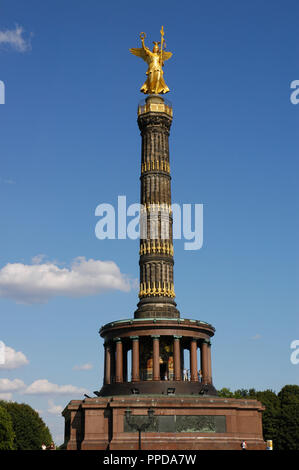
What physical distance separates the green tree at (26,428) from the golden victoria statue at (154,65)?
53144 mm

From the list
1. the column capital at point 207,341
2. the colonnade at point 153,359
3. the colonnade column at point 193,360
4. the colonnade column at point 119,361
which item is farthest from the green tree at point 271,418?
the colonnade column at point 119,361

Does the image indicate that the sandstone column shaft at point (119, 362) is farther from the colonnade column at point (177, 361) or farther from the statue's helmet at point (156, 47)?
the statue's helmet at point (156, 47)

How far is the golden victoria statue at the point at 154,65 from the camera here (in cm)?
5603

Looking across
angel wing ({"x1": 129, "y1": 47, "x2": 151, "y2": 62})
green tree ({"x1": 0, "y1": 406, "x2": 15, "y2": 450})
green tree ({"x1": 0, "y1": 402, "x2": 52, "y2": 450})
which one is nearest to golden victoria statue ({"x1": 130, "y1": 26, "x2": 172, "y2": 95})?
angel wing ({"x1": 129, "y1": 47, "x2": 151, "y2": 62})

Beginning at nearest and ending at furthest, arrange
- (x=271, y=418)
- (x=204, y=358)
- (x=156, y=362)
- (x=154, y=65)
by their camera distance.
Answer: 1. (x=156, y=362)
2. (x=204, y=358)
3. (x=154, y=65)
4. (x=271, y=418)

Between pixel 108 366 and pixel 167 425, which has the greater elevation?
pixel 108 366

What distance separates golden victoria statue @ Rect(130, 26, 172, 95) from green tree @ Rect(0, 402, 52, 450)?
53144mm

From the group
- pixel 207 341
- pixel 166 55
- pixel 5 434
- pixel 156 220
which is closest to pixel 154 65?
pixel 166 55

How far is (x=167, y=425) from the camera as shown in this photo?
39.7 meters

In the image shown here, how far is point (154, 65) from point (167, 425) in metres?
34.1

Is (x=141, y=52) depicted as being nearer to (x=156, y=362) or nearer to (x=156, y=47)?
(x=156, y=47)
